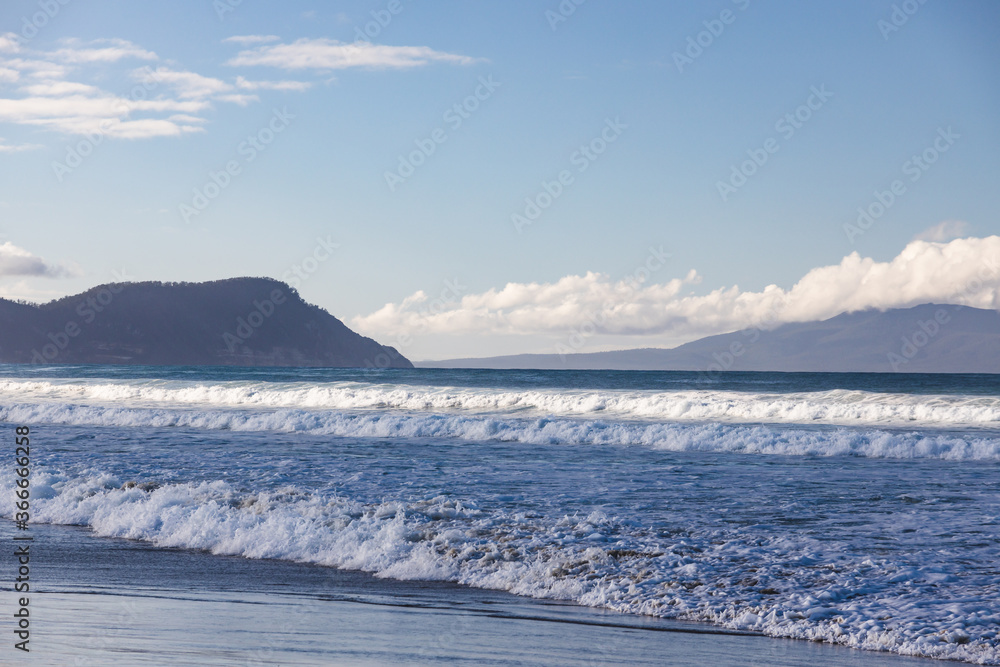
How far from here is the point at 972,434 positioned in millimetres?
23906

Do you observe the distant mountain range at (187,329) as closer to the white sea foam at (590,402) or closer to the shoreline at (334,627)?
the white sea foam at (590,402)

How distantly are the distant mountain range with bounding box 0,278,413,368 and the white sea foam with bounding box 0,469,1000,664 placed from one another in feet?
477

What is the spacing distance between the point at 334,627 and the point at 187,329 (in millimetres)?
159045

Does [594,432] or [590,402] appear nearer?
[594,432]

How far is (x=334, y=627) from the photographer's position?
644cm

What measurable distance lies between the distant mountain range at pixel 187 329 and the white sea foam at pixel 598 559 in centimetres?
14545

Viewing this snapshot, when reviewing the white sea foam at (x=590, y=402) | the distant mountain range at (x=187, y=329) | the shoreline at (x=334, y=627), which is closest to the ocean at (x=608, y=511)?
the shoreline at (x=334, y=627)

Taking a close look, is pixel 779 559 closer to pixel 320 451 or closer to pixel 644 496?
pixel 644 496

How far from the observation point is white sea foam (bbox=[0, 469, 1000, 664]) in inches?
261

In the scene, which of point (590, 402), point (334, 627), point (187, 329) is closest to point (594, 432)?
point (590, 402)

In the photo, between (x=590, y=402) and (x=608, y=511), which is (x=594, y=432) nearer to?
(x=590, y=402)

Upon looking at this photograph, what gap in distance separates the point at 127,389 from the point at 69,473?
3462cm

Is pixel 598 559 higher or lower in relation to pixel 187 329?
lower

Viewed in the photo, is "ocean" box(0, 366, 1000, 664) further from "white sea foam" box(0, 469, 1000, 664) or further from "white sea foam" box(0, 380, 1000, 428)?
"white sea foam" box(0, 380, 1000, 428)
